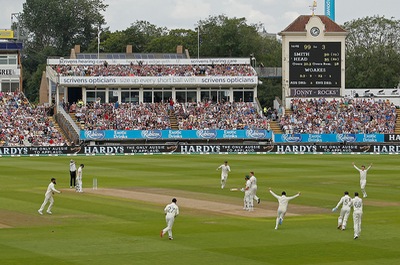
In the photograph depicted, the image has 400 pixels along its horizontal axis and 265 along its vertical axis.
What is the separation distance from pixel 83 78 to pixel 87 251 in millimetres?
67882

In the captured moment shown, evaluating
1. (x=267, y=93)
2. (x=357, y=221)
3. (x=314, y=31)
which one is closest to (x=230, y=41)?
(x=267, y=93)

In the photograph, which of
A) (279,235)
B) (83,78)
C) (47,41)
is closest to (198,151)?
(83,78)

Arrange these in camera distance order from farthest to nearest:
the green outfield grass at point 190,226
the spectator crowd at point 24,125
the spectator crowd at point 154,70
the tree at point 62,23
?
the tree at point 62,23 → the spectator crowd at point 154,70 → the spectator crowd at point 24,125 → the green outfield grass at point 190,226

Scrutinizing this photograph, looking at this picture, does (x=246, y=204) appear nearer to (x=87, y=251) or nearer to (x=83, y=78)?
(x=87, y=251)

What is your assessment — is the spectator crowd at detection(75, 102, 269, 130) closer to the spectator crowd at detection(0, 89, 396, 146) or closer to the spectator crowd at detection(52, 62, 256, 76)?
the spectator crowd at detection(0, 89, 396, 146)

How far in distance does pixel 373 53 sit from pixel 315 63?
29.6 m

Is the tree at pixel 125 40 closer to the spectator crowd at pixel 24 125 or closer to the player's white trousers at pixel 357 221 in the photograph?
the spectator crowd at pixel 24 125

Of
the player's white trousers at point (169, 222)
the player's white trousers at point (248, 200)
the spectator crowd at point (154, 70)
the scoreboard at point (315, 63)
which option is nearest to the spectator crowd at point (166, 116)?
the spectator crowd at point (154, 70)

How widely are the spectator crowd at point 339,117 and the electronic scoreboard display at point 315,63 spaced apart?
6.85ft

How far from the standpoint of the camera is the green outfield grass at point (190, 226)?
2628cm

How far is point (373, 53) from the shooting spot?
392 ft

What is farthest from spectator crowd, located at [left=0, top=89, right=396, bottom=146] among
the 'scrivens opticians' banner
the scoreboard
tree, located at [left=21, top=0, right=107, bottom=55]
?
tree, located at [left=21, top=0, right=107, bottom=55]

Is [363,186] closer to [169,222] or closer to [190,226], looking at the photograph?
[190,226]

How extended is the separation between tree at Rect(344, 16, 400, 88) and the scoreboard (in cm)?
2518
